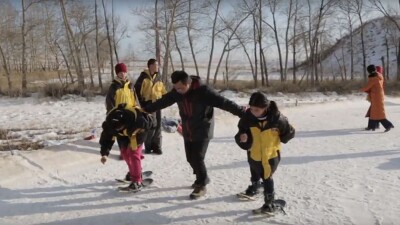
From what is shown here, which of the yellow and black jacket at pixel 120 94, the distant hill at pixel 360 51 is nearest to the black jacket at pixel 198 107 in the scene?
the yellow and black jacket at pixel 120 94

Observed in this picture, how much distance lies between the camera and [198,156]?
502cm

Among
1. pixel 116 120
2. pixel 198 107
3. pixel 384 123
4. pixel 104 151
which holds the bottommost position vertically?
pixel 384 123

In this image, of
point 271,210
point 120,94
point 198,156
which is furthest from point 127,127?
point 271,210

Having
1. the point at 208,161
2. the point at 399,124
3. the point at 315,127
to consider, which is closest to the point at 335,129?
the point at 315,127

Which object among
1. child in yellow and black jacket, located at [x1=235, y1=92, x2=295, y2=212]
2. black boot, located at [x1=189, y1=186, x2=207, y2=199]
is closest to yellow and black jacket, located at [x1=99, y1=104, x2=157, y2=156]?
black boot, located at [x1=189, y1=186, x2=207, y2=199]

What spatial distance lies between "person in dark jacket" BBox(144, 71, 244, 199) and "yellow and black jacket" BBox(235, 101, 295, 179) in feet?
1.18

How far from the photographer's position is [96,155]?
7.14m

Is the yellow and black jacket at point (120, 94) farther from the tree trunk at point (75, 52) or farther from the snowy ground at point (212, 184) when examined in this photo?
the tree trunk at point (75, 52)

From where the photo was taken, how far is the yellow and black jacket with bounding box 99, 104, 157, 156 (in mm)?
5035

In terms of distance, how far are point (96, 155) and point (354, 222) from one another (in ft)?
14.6

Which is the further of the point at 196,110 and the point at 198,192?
the point at 198,192

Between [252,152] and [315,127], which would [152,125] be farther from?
[315,127]

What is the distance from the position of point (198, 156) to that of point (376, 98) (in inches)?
235

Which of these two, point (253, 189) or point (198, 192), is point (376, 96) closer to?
point (253, 189)
